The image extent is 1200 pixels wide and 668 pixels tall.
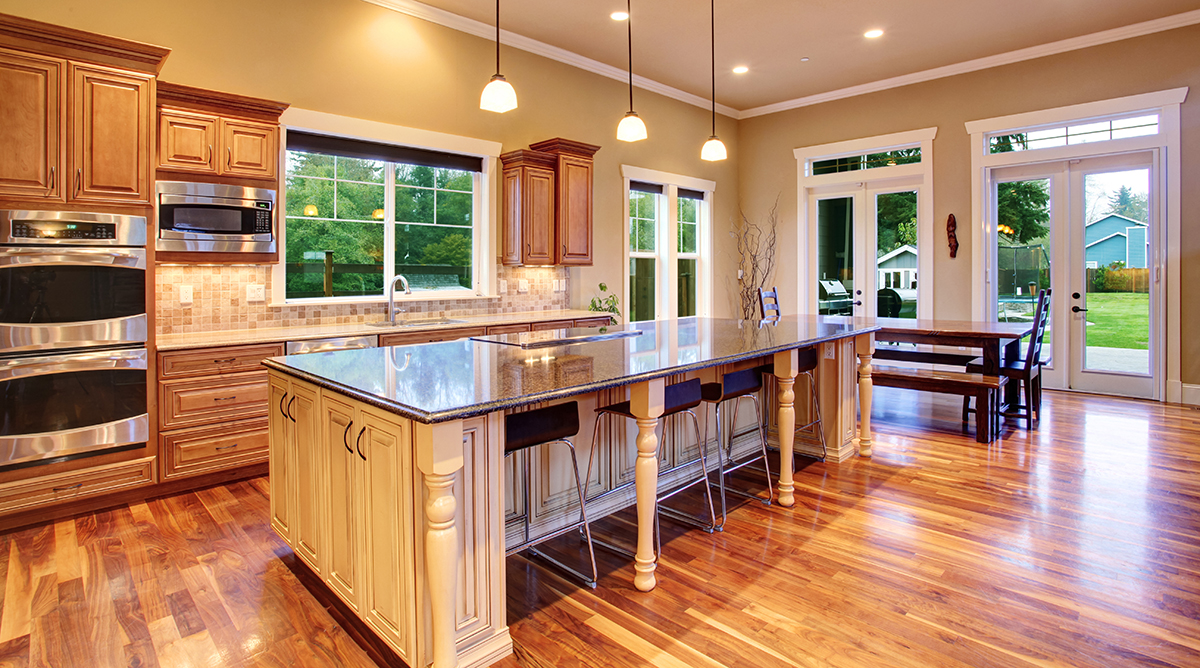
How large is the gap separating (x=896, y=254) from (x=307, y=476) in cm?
673

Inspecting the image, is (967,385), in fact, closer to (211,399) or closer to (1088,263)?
(1088,263)

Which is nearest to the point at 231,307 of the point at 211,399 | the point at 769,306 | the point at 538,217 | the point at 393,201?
the point at 211,399

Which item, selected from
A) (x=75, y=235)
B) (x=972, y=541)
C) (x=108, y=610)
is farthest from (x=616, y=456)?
(x=75, y=235)

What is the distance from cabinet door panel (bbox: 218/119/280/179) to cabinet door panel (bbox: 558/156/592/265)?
235cm

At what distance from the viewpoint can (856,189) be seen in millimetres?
7457

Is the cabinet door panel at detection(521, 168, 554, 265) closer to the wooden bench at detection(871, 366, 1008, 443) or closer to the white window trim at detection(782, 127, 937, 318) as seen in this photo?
the wooden bench at detection(871, 366, 1008, 443)

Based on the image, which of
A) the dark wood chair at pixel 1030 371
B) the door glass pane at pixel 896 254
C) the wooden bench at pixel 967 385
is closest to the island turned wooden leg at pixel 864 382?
the wooden bench at pixel 967 385

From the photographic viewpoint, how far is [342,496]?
2176 millimetres

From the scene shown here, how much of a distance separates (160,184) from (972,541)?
4.59m

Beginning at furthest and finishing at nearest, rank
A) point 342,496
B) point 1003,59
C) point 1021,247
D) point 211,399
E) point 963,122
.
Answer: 1. point 963,122
2. point 1021,247
3. point 1003,59
4. point 211,399
5. point 342,496

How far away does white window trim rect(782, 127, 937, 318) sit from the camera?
686 centimetres

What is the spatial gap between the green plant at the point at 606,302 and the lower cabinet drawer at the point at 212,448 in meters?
3.34

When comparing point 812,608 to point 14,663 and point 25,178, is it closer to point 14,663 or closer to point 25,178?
point 14,663

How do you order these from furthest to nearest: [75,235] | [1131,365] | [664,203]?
[664,203] → [1131,365] → [75,235]
